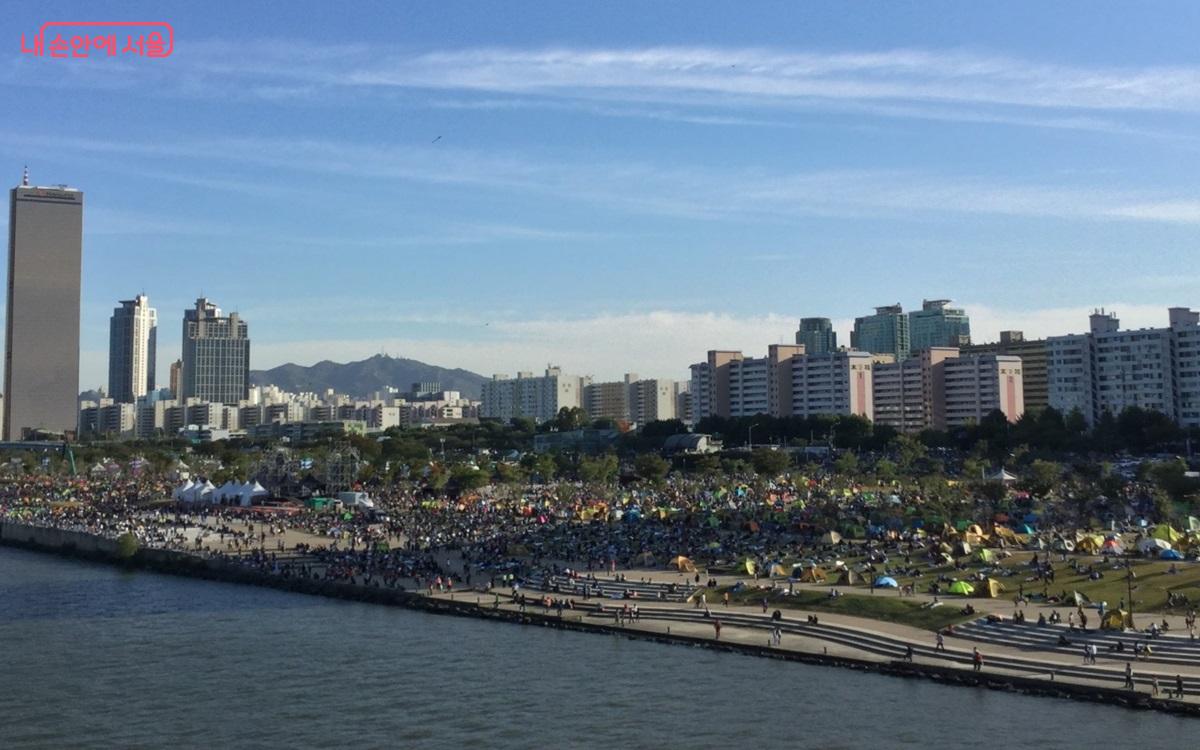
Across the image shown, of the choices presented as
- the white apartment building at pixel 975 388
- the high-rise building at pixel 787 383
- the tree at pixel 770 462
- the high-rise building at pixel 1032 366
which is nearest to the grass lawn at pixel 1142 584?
the tree at pixel 770 462

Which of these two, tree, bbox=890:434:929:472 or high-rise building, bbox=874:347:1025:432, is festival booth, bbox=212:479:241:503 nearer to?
tree, bbox=890:434:929:472

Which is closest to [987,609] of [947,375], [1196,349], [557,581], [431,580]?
[557,581]

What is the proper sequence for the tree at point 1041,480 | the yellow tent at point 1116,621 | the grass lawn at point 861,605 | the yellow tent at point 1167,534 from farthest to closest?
1. the tree at point 1041,480
2. the yellow tent at point 1167,534
3. the grass lawn at point 861,605
4. the yellow tent at point 1116,621

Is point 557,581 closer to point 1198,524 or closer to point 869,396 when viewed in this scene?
point 1198,524

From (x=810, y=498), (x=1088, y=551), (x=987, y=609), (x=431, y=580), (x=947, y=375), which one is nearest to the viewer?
(x=987, y=609)

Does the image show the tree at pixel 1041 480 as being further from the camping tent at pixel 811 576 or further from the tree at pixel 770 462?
the camping tent at pixel 811 576

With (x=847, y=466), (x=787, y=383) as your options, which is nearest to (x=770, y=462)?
(x=847, y=466)

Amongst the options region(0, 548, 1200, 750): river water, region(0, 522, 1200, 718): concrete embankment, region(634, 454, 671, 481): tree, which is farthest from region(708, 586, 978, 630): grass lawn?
region(634, 454, 671, 481): tree
